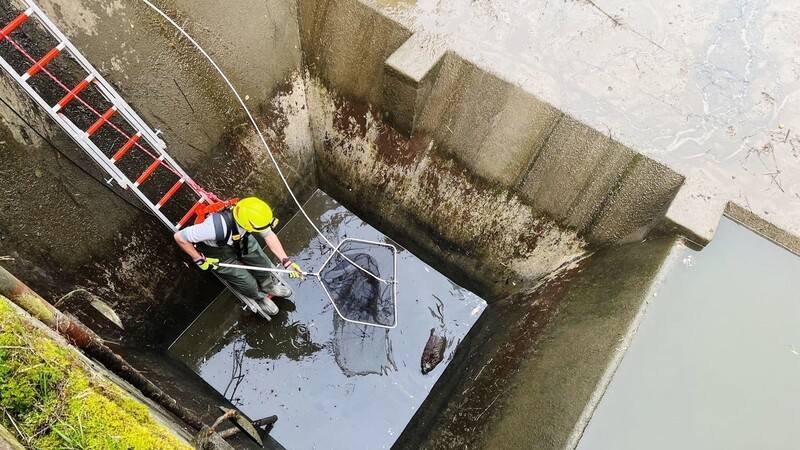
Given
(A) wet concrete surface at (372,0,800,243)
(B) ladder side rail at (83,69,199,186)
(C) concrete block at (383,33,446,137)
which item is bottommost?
(B) ladder side rail at (83,69,199,186)

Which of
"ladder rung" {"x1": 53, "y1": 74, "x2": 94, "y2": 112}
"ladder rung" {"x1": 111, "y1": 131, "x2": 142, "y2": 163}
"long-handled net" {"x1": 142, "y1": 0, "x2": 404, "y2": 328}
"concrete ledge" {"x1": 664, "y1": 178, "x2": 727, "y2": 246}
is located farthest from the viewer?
"long-handled net" {"x1": 142, "y1": 0, "x2": 404, "y2": 328}

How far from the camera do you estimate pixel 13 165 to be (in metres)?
3.06

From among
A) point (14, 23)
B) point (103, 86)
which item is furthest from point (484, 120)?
point (14, 23)

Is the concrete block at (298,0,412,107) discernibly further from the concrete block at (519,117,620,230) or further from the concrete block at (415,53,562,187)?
the concrete block at (519,117,620,230)

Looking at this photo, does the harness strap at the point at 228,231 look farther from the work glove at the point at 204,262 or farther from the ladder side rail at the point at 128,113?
the ladder side rail at the point at 128,113

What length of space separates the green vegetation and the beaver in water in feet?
9.72

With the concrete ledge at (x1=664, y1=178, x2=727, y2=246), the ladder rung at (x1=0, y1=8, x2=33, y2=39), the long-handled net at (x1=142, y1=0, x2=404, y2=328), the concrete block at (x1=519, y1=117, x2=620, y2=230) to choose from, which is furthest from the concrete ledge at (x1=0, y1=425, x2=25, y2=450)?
the concrete ledge at (x1=664, y1=178, x2=727, y2=246)

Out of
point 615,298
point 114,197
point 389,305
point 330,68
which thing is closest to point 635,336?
point 615,298

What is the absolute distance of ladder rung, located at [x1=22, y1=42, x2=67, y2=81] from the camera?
280 centimetres

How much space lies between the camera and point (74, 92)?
3.02 meters

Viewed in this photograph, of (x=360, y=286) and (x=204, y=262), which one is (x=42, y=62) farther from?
(x=360, y=286)

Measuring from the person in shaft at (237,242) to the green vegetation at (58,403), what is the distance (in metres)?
1.63

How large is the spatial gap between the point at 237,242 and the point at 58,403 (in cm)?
204

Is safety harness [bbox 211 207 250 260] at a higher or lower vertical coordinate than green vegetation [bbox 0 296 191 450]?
higher
